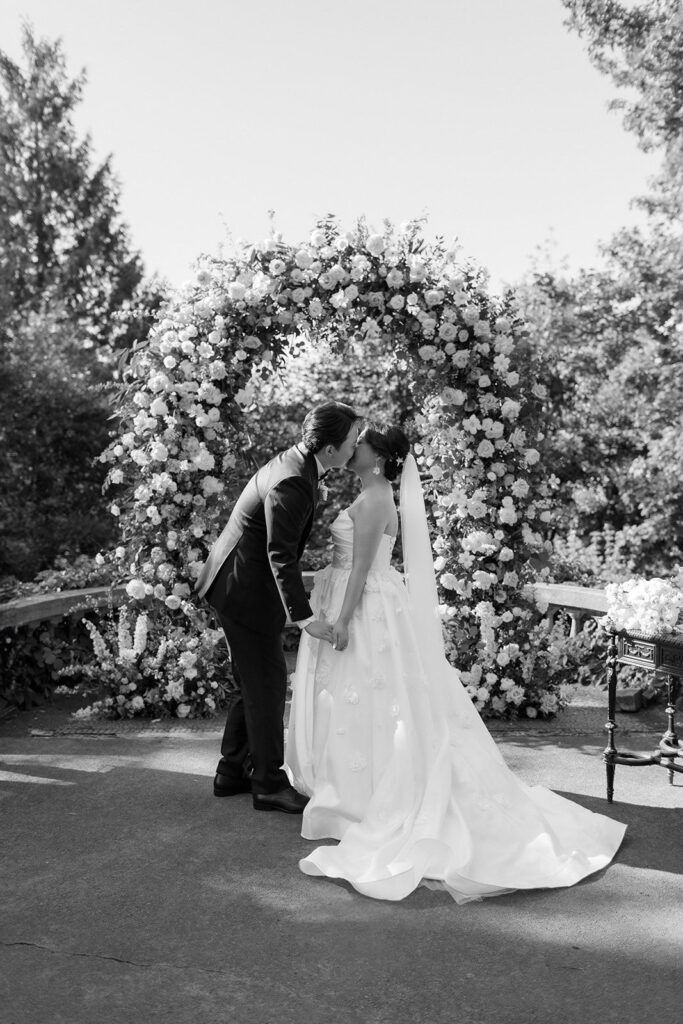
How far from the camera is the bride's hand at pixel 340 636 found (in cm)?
442

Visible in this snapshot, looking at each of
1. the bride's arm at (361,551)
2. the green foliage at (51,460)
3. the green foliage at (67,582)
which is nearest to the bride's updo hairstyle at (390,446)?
the bride's arm at (361,551)

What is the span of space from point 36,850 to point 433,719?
184 cm

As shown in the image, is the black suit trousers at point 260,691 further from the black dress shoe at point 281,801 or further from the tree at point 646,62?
the tree at point 646,62

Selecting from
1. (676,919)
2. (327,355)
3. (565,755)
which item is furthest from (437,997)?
(327,355)

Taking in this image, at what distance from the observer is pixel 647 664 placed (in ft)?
14.8

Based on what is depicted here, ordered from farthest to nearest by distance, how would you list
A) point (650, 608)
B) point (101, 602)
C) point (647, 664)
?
1. point (101, 602)
2. point (647, 664)
3. point (650, 608)

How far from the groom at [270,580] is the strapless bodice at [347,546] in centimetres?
26

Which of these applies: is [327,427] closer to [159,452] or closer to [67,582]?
[159,452]

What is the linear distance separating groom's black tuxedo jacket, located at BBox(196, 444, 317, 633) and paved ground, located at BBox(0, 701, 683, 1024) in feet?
3.24

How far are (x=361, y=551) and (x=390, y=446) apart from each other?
22.5 inches

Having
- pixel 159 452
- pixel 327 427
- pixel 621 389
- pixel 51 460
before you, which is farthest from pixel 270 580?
pixel 51 460

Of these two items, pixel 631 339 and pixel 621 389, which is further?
pixel 631 339

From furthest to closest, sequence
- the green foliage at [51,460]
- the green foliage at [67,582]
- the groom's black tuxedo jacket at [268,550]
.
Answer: the green foliage at [51,460]
the green foliage at [67,582]
the groom's black tuxedo jacket at [268,550]

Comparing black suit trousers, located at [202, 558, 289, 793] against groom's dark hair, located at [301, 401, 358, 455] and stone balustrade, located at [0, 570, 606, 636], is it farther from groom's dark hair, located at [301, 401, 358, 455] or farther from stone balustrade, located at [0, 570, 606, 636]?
stone balustrade, located at [0, 570, 606, 636]
